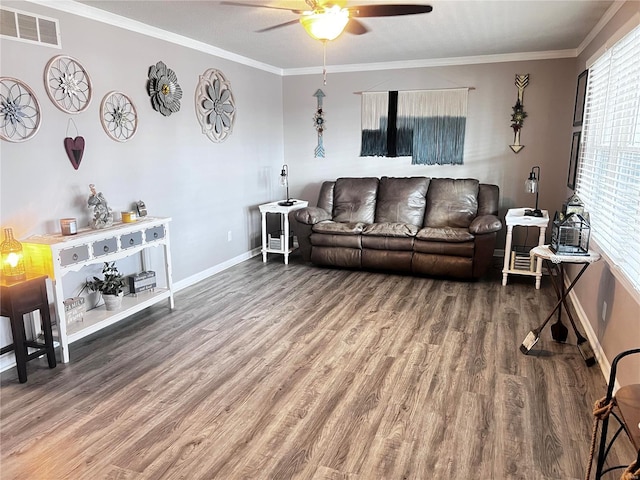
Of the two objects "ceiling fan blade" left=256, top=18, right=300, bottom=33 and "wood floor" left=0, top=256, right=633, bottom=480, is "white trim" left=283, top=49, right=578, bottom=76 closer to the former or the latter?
"ceiling fan blade" left=256, top=18, right=300, bottom=33

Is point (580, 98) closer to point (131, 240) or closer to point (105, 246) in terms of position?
point (131, 240)

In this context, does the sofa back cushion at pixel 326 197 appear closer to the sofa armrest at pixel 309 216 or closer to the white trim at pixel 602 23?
the sofa armrest at pixel 309 216

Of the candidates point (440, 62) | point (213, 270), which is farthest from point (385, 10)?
point (213, 270)

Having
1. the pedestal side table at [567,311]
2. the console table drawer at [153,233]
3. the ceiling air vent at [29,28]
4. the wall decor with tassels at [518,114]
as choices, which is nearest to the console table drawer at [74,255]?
the console table drawer at [153,233]

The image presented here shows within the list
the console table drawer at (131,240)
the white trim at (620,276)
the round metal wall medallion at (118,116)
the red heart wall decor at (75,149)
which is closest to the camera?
the white trim at (620,276)

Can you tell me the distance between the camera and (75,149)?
3.30 metres

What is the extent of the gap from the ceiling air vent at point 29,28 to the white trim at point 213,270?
7.75ft

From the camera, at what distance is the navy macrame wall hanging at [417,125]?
18.5 feet

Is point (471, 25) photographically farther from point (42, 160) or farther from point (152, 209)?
point (42, 160)

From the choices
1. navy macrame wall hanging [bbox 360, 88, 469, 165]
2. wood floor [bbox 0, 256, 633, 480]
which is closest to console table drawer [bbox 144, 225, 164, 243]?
wood floor [bbox 0, 256, 633, 480]

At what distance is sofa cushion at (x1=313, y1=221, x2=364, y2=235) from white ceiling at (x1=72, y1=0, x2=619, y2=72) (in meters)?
1.93

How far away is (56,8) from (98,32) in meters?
0.36

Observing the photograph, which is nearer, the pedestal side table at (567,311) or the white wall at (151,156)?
the pedestal side table at (567,311)

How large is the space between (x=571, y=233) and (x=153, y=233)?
3.18 m
